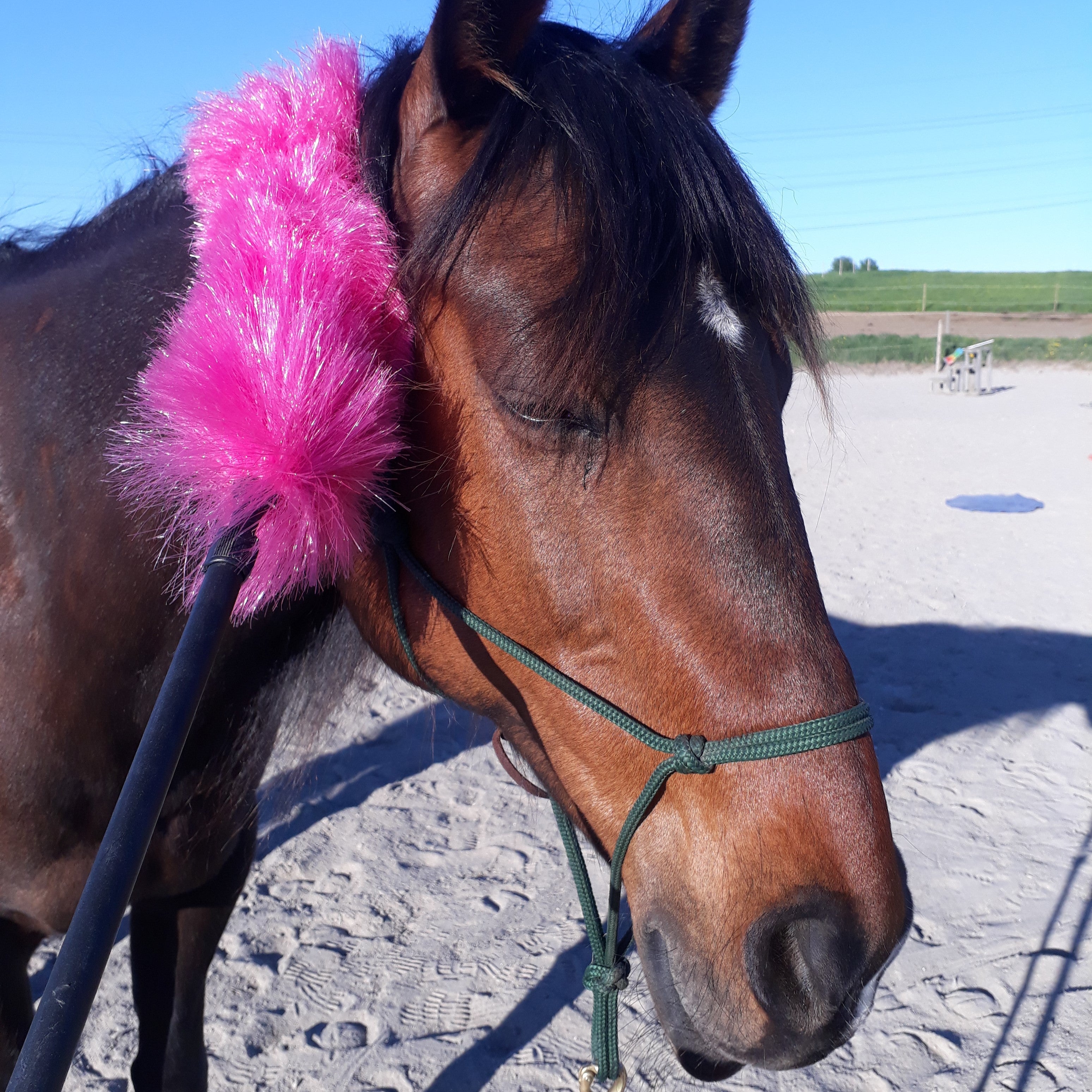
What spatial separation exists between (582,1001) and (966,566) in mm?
5329

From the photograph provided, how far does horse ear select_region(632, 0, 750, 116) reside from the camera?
52.6 inches

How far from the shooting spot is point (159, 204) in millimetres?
1473

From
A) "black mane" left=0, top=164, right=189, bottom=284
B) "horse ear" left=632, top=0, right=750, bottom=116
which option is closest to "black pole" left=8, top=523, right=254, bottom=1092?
"black mane" left=0, top=164, right=189, bottom=284

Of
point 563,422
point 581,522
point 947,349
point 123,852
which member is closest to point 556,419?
point 563,422

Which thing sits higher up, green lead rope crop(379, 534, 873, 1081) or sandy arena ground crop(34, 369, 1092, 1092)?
green lead rope crop(379, 534, 873, 1081)

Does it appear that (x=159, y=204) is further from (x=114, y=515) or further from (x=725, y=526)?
(x=725, y=526)

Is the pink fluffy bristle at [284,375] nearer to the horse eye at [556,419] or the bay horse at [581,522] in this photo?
the bay horse at [581,522]

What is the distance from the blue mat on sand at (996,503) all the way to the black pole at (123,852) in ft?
27.5

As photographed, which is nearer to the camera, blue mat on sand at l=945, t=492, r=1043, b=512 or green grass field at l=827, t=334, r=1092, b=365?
blue mat on sand at l=945, t=492, r=1043, b=512

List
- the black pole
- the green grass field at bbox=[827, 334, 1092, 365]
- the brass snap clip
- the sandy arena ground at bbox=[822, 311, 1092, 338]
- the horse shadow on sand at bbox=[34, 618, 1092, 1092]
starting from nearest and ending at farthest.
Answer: the black pole < the brass snap clip < the horse shadow on sand at bbox=[34, 618, 1092, 1092] < the green grass field at bbox=[827, 334, 1092, 365] < the sandy arena ground at bbox=[822, 311, 1092, 338]

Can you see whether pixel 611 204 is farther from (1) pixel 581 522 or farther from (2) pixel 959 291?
(2) pixel 959 291

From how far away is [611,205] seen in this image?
1.04 metres

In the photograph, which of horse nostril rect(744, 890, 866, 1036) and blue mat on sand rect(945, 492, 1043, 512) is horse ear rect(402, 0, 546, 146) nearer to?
horse nostril rect(744, 890, 866, 1036)

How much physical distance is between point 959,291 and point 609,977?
53.0m
